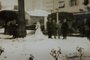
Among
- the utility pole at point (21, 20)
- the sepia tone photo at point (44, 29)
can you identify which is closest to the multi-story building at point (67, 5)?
the sepia tone photo at point (44, 29)

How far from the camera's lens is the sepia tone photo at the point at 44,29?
1922 millimetres

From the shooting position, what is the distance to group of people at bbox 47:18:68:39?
1973 millimetres

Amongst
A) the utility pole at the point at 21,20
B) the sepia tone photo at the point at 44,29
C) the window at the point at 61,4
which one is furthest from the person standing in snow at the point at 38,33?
the window at the point at 61,4

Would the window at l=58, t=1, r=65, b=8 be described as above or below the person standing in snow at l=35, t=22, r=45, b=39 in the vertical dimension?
above

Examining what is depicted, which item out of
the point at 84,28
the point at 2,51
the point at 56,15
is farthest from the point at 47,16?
the point at 2,51

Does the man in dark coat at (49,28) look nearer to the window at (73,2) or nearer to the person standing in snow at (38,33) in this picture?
the person standing in snow at (38,33)

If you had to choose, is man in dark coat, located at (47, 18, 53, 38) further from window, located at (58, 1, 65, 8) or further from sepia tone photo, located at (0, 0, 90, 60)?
window, located at (58, 1, 65, 8)

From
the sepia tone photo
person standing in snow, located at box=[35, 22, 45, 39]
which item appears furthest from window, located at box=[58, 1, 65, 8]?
person standing in snow, located at box=[35, 22, 45, 39]

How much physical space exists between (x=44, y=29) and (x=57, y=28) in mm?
109

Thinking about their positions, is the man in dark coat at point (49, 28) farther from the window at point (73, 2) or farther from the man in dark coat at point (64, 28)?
the window at point (73, 2)

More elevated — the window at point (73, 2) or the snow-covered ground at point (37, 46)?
the window at point (73, 2)

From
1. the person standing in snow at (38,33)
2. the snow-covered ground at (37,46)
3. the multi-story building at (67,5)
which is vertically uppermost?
the multi-story building at (67,5)

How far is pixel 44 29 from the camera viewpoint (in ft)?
6.44

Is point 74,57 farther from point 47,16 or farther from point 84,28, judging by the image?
point 47,16
